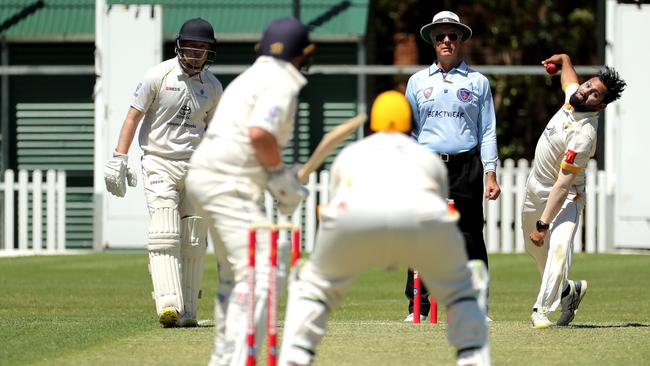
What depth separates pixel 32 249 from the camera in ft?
83.8

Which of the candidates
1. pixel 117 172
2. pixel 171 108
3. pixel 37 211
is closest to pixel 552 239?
pixel 171 108

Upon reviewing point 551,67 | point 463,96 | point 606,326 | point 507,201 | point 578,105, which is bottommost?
point 606,326

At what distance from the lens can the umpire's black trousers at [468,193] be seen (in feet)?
41.5

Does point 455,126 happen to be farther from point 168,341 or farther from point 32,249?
point 32,249

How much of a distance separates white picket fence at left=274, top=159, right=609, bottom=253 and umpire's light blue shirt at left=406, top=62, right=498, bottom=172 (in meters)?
11.5

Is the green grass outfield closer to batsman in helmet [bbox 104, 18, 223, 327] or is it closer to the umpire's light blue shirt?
batsman in helmet [bbox 104, 18, 223, 327]

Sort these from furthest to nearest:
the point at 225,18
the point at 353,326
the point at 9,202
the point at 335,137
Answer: the point at 225,18 < the point at 9,202 < the point at 353,326 < the point at 335,137

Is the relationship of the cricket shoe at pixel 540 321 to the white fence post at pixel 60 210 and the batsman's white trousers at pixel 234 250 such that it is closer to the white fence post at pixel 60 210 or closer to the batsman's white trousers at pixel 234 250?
the batsman's white trousers at pixel 234 250

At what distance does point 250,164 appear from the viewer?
8.80m

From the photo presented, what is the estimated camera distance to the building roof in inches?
1065

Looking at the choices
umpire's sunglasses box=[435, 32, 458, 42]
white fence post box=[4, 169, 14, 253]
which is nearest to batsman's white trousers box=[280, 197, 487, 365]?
umpire's sunglasses box=[435, 32, 458, 42]

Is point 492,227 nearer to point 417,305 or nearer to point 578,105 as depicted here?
point 417,305

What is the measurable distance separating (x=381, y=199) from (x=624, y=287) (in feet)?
35.5

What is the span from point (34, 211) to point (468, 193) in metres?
13.8
